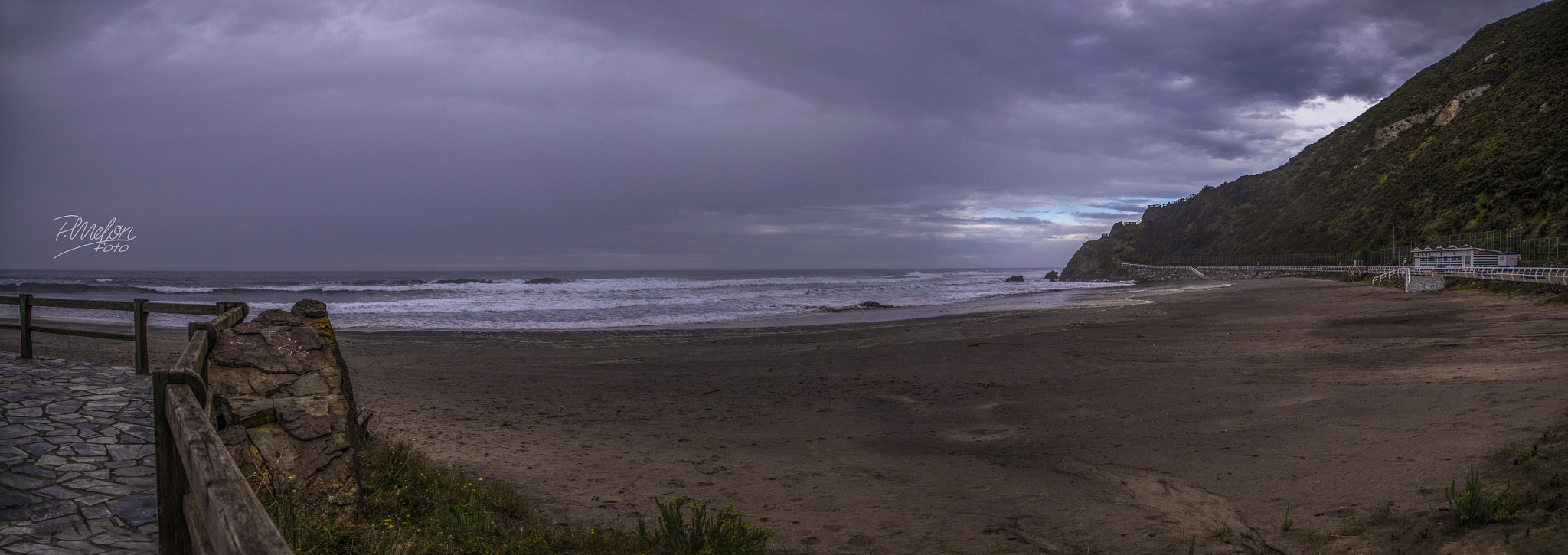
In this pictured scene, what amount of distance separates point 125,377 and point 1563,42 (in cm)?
11706

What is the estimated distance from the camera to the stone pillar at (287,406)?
3812 millimetres

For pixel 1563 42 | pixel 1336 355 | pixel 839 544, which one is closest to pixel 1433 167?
pixel 1563 42

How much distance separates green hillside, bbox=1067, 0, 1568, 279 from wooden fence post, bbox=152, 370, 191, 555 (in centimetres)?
6261

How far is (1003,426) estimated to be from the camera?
7855 millimetres

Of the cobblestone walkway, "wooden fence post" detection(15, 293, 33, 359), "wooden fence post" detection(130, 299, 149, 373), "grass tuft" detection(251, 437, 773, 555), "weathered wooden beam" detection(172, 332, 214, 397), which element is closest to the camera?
"weathered wooden beam" detection(172, 332, 214, 397)

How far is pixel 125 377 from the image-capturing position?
8.15 meters

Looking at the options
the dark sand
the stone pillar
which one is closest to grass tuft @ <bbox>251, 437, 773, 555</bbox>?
the stone pillar

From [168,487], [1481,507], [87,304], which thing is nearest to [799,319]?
[87,304]

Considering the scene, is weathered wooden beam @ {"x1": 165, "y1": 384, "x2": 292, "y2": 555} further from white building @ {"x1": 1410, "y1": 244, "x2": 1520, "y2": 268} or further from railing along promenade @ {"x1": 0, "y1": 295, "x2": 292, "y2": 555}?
white building @ {"x1": 1410, "y1": 244, "x2": 1520, "y2": 268}

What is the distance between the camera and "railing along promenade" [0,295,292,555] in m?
1.80

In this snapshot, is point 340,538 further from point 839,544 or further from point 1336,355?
point 1336,355

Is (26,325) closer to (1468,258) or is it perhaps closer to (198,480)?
(198,480)

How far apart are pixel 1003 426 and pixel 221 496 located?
7.38 meters

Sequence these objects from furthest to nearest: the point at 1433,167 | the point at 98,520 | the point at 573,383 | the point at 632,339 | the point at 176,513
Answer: the point at 1433,167
the point at 632,339
the point at 573,383
the point at 98,520
the point at 176,513
